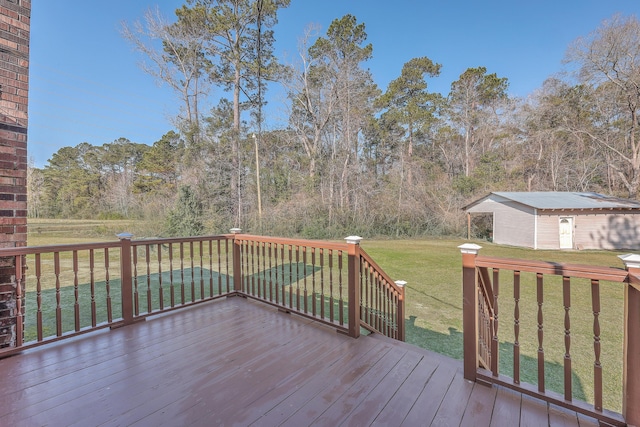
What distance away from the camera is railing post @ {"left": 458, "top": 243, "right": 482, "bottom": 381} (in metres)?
1.84

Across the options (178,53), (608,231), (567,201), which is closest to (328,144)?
(178,53)

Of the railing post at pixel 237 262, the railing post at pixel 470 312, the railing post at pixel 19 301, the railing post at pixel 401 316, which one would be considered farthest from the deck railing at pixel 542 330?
the railing post at pixel 19 301

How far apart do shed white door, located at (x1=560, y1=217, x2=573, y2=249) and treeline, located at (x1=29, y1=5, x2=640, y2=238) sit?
13.1 ft

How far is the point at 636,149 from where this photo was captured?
1434cm

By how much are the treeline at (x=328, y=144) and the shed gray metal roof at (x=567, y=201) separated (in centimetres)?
266

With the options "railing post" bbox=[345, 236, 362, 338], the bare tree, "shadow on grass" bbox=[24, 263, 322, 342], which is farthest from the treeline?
"railing post" bbox=[345, 236, 362, 338]

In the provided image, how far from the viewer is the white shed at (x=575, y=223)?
38.5ft

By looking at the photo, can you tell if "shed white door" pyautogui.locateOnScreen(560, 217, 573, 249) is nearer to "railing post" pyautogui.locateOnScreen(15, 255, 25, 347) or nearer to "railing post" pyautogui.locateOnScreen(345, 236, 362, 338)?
"railing post" pyautogui.locateOnScreen(345, 236, 362, 338)

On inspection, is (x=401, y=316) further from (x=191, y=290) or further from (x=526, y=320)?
(x=526, y=320)

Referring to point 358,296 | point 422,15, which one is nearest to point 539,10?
point 422,15

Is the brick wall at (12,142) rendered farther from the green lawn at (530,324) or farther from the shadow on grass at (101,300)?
the green lawn at (530,324)

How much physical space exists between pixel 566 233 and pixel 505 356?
39.1 feet

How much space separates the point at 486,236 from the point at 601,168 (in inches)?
344

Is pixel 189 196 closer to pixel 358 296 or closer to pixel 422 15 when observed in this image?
pixel 358 296
